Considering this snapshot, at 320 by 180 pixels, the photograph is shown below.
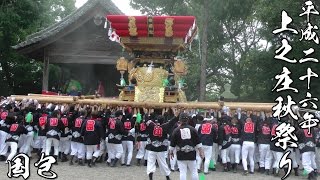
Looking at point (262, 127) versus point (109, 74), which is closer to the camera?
point (262, 127)

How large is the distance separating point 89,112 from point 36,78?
32.6 feet

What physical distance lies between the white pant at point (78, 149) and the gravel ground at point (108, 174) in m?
0.33

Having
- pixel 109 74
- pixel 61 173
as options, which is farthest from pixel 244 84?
pixel 61 173

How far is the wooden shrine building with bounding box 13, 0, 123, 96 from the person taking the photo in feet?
46.7

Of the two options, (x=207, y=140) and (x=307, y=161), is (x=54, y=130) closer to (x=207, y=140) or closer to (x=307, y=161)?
(x=207, y=140)

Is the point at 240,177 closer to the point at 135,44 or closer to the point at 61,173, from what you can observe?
the point at 61,173

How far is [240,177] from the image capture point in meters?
8.91

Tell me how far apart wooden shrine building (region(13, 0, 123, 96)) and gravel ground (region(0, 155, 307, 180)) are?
18.5ft

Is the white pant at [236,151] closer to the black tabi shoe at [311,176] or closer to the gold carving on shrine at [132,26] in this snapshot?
the black tabi shoe at [311,176]

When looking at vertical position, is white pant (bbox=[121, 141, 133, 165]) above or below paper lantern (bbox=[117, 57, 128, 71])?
below

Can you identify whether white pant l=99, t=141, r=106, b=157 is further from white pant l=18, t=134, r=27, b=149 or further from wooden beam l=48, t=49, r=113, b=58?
wooden beam l=48, t=49, r=113, b=58

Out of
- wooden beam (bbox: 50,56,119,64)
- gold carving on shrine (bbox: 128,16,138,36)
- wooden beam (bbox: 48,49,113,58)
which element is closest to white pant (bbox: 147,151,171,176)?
gold carving on shrine (bbox: 128,16,138,36)

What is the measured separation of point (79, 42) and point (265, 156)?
8532 mm

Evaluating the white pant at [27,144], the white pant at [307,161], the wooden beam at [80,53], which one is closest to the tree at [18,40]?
the wooden beam at [80,53]
